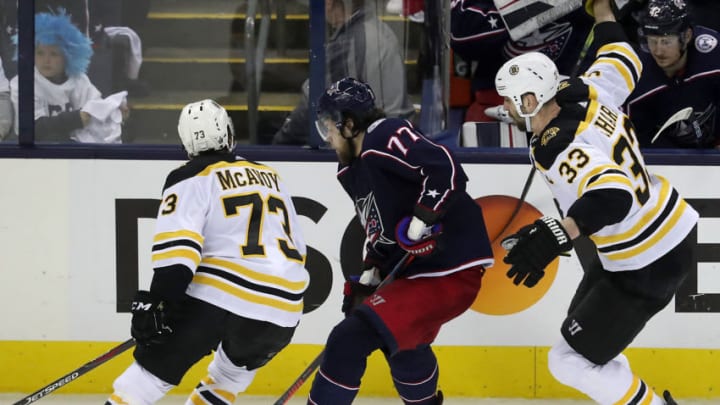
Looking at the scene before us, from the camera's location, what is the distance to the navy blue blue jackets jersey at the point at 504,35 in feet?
16.8

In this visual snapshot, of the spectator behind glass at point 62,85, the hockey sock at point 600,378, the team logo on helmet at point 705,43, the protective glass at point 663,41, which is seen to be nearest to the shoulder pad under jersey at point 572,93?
the hockey sock at point 600,378

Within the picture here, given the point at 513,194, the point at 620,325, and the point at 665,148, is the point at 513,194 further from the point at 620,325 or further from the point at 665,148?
the point at 620,325

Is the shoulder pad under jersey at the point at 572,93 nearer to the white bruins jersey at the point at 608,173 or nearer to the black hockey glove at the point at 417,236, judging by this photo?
the white bruins jersey at the point at 608,173

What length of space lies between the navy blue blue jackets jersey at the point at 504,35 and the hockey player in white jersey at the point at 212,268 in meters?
1.57

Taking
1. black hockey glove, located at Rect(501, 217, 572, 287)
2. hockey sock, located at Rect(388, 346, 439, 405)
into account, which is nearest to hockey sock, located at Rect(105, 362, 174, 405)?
hockey sock, located at Rect(388, 346, 439, 405)

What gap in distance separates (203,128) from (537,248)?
975 millimetres

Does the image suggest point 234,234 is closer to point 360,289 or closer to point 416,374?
point 360,289

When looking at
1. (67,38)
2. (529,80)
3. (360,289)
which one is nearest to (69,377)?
(360,289)

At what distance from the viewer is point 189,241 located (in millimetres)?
3580

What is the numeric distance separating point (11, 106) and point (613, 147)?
6.82 ft

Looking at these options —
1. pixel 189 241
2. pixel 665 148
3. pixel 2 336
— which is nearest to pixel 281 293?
pixel 189 241

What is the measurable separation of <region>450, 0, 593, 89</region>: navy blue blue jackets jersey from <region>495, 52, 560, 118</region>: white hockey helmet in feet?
4.54

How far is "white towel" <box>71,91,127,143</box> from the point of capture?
182 inches

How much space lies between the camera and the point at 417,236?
3828 millimetres
